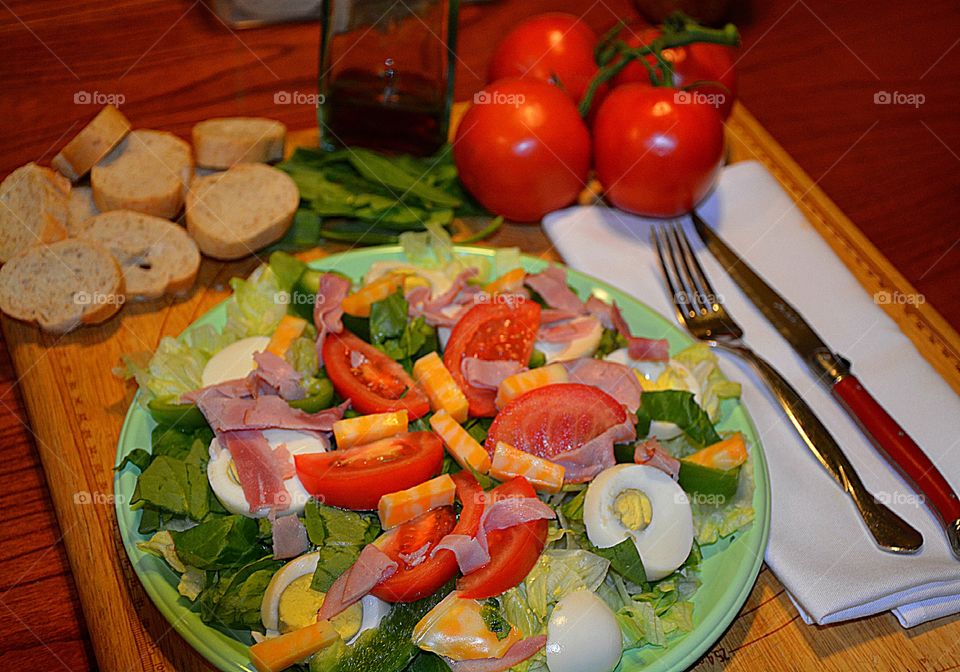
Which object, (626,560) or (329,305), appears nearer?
(626,560)

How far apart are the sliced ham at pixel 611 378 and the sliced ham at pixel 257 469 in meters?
0.69

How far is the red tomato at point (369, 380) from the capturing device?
6.56 feet

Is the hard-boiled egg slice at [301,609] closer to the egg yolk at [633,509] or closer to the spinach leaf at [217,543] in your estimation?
the spinach leaf at [217,543]

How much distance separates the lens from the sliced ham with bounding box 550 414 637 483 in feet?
6.12

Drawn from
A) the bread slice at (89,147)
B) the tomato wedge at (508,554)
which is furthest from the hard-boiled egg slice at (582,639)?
the bread slice at (89,147)

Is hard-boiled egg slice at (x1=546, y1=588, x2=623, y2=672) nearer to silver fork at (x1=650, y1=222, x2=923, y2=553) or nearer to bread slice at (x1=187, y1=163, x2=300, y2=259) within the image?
silver fork at (x1=650, y1=222, x2=923, y2=553)

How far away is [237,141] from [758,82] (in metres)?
1.90

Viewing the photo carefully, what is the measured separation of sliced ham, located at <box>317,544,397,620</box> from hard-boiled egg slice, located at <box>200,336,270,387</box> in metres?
0.61

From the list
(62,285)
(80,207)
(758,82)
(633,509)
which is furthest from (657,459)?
(758,82)

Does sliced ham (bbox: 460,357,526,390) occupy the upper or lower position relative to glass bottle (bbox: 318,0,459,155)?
lower

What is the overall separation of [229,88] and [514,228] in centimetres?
113

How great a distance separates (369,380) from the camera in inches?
81.3

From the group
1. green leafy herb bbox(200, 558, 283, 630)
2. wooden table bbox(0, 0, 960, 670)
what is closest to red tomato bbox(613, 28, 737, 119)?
wooden table bbox(0, 0, 960, 670)

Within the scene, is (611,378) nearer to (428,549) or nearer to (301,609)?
(428,549)
